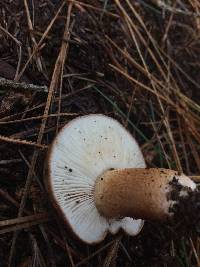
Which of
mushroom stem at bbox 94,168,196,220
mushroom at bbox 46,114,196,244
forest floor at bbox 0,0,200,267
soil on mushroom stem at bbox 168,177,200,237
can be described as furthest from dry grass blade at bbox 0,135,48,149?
soil on mushroom stem at bbox 168,177,200,237

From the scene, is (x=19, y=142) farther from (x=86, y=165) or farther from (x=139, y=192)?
(x=139, y=192)

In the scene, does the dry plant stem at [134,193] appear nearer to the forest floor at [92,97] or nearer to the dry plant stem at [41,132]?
the forest floor at [92,97]

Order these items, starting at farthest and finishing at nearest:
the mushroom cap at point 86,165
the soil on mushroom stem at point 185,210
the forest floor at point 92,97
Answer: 1. the forest floor at point 92,97
2. the mushroom cap at point 86,165
3. the soil on mushroom stem at point 185,210

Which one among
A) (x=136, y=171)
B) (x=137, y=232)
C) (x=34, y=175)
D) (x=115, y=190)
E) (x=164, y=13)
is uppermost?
(x=164, y=13)

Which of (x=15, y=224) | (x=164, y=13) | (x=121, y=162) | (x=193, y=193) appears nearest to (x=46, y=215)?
(x=15, y=224)

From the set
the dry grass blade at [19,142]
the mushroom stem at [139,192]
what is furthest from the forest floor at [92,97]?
the mushroom stem at [139,192]

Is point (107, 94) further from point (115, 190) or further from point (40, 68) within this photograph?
point (115, 190)

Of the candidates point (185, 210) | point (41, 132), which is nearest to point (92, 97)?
point (41, 132)
